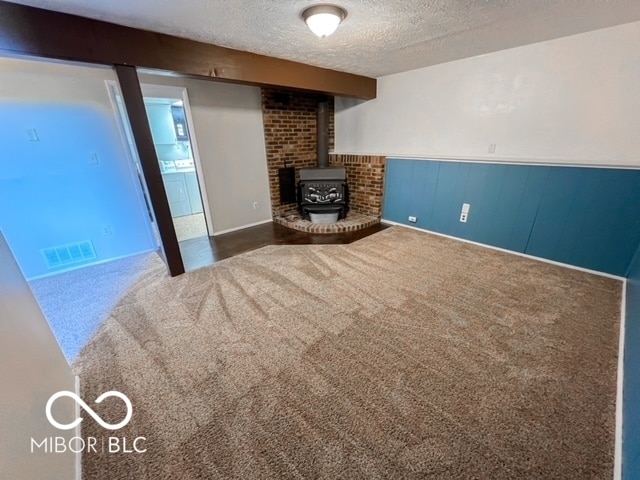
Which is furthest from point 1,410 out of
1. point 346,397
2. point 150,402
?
point 346,397

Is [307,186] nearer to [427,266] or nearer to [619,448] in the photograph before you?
[427,266]

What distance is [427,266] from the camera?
2.88 m

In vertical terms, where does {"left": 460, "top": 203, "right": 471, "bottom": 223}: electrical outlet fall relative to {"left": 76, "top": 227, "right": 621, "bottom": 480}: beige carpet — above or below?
above

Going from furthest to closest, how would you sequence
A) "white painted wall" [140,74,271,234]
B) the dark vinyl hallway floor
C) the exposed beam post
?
"white painted wall" [140,74,271,234] < the dark vinyl hallway floor < the exposed beam post

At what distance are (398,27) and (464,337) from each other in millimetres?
2557

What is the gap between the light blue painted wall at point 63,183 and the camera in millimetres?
2537

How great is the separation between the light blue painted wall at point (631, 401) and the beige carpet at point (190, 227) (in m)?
4.39

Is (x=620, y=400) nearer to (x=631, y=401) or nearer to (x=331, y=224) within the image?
(x=631, y=401)

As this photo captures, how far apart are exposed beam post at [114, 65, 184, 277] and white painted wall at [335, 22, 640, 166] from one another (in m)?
3.29

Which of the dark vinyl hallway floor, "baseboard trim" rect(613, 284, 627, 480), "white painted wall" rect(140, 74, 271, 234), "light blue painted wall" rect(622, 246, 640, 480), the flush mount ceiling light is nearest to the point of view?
"light blue painted wall" rect(622, 246, 640, 480)

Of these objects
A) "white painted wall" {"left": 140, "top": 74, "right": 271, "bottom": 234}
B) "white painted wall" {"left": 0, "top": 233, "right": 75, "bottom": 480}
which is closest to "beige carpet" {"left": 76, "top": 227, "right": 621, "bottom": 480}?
"white painted wall" {"left": 0, "top": 233, "right": 75, "bottom": 480}

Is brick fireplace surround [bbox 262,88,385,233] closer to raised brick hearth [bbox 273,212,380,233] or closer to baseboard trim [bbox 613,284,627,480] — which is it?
raised brick hearth [bbox 273,212,380,233]

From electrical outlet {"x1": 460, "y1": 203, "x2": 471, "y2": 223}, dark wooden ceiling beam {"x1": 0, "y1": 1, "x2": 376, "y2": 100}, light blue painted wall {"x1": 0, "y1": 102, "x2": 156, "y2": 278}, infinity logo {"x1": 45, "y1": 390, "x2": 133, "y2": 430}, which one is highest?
dark wooden ceiling beam {"x1": 0, "y1": 1, "x2": 376, "y2": 100}

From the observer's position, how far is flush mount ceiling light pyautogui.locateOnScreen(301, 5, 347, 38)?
5.87 ft
